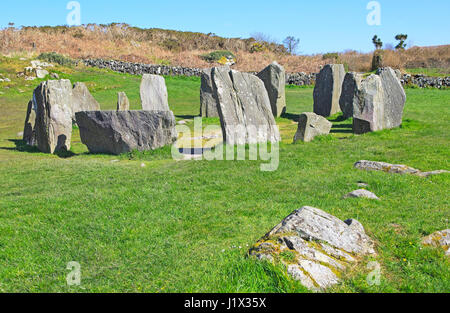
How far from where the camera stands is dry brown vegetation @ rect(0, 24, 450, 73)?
3684cm

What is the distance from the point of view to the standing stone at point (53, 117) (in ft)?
40.6

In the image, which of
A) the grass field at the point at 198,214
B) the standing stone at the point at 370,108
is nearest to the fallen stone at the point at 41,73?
the grass field at the point at 198,214

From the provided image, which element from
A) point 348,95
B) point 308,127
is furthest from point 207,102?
point 308,127

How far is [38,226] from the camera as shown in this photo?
17.8 ft

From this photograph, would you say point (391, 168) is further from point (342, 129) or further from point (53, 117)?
point (53, 117)

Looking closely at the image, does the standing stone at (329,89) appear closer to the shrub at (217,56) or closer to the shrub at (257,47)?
the shrub at (217,56)

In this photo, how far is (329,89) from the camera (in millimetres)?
18109

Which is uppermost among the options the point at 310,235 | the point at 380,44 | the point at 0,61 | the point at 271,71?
the point at 380,44

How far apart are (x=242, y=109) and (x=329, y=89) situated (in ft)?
25.3

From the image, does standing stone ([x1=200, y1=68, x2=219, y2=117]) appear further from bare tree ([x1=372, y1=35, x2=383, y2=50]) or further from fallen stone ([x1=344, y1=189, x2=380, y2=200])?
bare tree ([x1=372, y1=35, x2=383, y2=50])

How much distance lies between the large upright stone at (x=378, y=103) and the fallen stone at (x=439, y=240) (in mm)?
8591
